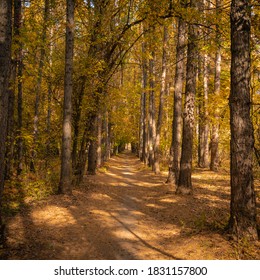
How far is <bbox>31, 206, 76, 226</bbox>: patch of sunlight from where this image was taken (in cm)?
731

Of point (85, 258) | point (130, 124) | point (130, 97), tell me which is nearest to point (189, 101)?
point (85, 258)

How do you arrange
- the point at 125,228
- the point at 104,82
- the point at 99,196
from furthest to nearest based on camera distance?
the point at 104,82, the point at 99,196, the point at 125,228

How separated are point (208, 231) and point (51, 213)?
15.3 ft

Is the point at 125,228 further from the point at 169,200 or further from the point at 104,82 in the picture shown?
the point at 104,82

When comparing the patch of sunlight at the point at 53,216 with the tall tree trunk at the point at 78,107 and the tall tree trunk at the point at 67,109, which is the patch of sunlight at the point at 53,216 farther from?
the tall tree trunk at the point at 78,107

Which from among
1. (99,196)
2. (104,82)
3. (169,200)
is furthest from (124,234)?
(104,82)

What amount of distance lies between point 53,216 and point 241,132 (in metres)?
5.74

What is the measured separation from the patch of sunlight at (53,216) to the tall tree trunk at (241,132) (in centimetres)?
449

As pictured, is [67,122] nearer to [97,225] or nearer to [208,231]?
[97,225]

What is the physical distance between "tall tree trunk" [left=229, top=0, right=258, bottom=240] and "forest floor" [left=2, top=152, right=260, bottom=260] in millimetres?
591

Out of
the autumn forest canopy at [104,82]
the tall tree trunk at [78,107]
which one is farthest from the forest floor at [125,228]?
the tall tree trunk at [78,107]

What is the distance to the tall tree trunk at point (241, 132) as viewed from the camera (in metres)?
5.48

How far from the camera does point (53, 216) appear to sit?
7781mm

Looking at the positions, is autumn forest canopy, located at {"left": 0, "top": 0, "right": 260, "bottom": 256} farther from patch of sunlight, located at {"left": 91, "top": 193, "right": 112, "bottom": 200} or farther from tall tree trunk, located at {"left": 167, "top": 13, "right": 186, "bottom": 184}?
patch of sunlight, located at {"left": 91, "top": 193, "right": 112, "bottom": 200}
